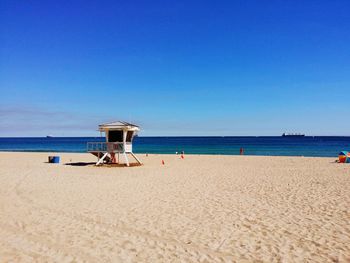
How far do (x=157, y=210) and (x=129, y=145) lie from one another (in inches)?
543

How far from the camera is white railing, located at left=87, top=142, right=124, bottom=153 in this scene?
21812mm

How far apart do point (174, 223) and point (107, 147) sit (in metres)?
15.3

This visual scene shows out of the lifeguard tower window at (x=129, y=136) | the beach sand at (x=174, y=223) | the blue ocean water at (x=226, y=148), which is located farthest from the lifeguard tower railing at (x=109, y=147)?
the blue ocean water at (x=226, y=148)

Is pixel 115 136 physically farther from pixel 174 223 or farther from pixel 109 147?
pixel 174 223

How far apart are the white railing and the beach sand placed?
846 centimetres

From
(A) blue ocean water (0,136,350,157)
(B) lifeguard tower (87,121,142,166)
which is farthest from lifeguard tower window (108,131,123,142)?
(A) blue ocean water (0,136,350,157)

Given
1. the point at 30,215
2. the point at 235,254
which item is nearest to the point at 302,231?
the point at 235,254

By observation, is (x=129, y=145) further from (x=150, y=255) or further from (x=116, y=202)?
(x=150, y=255)

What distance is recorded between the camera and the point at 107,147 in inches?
874

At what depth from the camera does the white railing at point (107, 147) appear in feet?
71.6

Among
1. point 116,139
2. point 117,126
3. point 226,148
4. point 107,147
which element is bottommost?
point 226,148

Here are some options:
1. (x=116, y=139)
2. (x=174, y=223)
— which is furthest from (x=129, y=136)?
(x=174, y=223)

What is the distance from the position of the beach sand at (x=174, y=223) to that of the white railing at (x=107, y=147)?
846cm

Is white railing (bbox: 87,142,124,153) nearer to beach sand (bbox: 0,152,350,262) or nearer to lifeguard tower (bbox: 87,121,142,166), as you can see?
lifeguard tower (bbox: 87,121,142,166)
